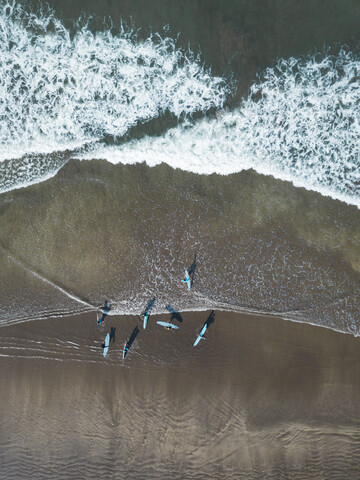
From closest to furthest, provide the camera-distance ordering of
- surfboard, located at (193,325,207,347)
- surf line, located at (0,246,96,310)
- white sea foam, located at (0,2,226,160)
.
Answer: surfboard, located at (193,325,207,347) → white sea foam, located at (0,2,226,160) → surf line, located at (0,246,96,310)

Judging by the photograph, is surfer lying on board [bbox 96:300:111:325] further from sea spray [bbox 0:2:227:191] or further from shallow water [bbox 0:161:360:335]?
sea spray [bbox 0:2:227:191]

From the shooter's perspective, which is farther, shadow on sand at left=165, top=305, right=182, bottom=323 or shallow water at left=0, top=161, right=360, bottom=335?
shadow on sand at left=165, top=305, right=182, bottom=323

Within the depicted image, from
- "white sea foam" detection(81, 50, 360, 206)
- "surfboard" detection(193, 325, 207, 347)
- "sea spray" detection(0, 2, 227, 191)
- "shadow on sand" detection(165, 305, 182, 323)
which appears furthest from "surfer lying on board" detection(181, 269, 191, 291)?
"sea spray" detection(0, 2, 227, 191)

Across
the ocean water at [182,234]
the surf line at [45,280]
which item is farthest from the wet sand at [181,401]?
the surf line at [45,280]

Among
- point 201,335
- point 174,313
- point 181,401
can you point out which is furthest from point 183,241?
point 181,401

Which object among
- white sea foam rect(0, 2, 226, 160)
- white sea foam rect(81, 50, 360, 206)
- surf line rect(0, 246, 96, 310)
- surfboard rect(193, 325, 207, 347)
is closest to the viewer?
white sea foam rect(81, 50, 360, 206)

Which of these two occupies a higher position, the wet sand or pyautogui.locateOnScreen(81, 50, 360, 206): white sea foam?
pyautogui.locateOnScreen(81, 50, 360, 206): white sea foam

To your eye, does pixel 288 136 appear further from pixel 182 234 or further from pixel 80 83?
pixel 80 83

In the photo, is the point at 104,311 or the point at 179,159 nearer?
the point at 179,159
